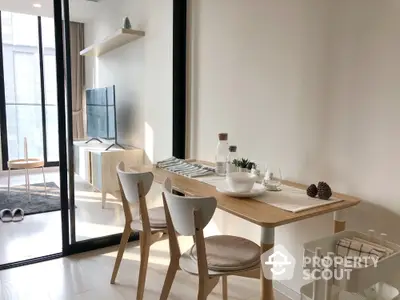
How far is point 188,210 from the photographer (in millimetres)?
1434

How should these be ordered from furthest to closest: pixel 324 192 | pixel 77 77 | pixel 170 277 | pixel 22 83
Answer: pixel 22 83 → pixel 77 77 → pixel 170 277 → pixel 324 192

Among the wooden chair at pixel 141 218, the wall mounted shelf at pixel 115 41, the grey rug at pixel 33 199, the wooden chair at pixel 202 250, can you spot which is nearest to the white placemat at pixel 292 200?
the wooden chair at pixel 202 250

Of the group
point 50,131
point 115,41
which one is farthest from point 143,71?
point 50,131

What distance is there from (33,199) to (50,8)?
2.92 m

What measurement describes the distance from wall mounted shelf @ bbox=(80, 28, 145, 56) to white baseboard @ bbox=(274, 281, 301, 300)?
241cm

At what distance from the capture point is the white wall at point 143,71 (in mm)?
3105

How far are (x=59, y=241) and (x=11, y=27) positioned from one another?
14.2 feet

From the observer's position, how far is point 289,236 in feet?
7.04

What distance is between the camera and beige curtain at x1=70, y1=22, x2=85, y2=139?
2.71 meters

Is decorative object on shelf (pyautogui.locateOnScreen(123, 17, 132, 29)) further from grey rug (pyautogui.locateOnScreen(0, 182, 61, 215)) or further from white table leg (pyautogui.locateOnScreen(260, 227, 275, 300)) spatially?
white table leg (pyautogui.locateOnScreen(260, 227, 275, 300))

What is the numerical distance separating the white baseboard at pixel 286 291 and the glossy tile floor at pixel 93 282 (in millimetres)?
38

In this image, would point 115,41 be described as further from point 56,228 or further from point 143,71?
point 56,228

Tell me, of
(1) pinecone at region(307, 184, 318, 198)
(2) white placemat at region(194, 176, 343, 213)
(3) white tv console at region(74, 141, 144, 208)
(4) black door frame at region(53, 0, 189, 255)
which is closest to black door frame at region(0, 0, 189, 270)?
(4) black door frame at region(53, 0, 189, 255)

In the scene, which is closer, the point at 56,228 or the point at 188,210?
the point at 188,210
